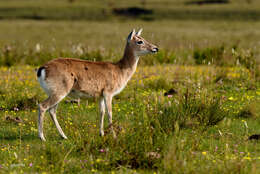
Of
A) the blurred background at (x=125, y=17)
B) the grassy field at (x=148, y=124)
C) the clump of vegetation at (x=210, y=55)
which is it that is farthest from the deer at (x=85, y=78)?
the blurred background at (x=125, y=17)

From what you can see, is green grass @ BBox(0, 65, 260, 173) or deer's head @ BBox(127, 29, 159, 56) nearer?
green grass @ BBox(0, 65, 260, 173)

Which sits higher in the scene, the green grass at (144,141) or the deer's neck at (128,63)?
the deer's neck at (128,63)

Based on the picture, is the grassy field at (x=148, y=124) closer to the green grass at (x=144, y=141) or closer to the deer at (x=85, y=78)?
the green grass at (x=144, y=141)

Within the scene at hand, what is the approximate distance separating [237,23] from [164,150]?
51.6 metres

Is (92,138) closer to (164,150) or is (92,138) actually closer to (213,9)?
(164,150)

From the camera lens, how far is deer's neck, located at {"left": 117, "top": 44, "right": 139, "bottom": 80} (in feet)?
32.2

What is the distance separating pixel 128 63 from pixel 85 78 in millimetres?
1429

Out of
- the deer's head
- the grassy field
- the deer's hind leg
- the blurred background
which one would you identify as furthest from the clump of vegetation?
the blurred background

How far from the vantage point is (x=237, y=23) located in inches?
2200

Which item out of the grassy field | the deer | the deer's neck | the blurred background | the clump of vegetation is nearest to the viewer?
the grassy field

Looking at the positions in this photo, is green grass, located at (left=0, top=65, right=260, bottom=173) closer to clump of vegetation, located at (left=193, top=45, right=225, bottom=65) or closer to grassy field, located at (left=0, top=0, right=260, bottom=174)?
grassy field, located at (left=0, top=0, right=260, bottom=174)

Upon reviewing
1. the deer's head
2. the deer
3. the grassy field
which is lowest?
the grassy field

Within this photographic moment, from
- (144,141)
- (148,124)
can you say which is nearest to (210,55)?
(148,124)

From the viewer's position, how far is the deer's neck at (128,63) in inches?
386
